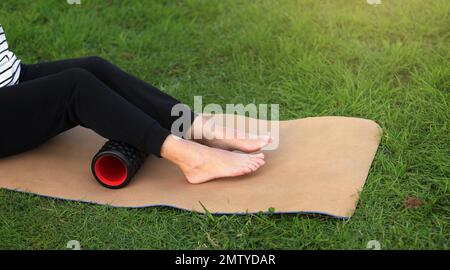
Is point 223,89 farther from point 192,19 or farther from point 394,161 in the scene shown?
point 394,161

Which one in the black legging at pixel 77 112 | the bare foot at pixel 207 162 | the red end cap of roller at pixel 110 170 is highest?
the black legging at pixel 77 112

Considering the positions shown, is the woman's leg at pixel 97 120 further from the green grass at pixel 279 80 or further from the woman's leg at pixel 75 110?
the green grass at pixel 279 80

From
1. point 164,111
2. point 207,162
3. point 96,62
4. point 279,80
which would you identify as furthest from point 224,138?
point 279,80

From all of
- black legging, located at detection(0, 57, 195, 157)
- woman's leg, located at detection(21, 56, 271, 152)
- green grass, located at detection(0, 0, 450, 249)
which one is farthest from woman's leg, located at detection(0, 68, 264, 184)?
green grass, located at detection(0, 0, 450, 249)

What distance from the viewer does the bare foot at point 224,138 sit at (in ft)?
8.61

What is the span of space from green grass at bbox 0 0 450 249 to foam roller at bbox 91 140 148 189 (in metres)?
0.14

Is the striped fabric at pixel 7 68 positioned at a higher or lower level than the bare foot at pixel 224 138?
higher

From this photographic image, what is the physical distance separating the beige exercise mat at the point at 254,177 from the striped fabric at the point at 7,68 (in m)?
0.37

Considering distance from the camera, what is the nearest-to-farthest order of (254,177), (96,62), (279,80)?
(254,177) → (96,62) → (279,80)

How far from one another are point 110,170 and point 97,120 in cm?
27

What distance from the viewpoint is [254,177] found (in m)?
2.57

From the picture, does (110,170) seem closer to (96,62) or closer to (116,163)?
(116,163)

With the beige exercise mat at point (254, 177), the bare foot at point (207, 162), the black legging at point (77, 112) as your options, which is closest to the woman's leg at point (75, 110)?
the black legging at point (77, 112)
